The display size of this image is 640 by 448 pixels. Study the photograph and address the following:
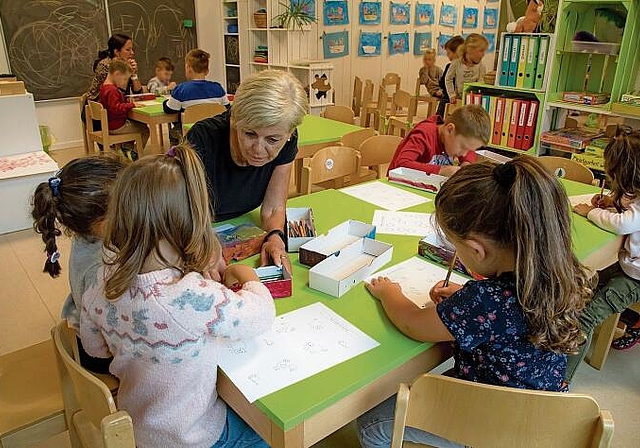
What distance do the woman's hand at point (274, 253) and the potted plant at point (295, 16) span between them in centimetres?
467

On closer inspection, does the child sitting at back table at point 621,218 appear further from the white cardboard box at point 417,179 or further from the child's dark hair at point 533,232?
the child's dark hair at point 533,232

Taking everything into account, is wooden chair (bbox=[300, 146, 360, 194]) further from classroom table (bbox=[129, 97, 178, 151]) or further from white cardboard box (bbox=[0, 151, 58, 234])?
classroom table (bbox=[129, 97, 178, 151])

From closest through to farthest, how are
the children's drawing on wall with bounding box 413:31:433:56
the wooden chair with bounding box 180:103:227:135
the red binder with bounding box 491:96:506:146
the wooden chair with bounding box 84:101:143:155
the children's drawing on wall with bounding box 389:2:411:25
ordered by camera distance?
the red binder with bounding box 491:96:506:146 → the wooden chair with bounding box 180:103:227:135 → the wooden chair with bounding box 84:101:143:155 → the children's drawing on wall with bounding box 389:2:411:25 → the children's drawing on wall with bounding box 413:31:433:56

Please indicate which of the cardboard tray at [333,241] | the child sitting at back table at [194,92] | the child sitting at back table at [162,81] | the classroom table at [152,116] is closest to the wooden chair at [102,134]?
the classroom table at [152,116]

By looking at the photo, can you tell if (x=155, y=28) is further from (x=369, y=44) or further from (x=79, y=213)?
(x=79, y=213)

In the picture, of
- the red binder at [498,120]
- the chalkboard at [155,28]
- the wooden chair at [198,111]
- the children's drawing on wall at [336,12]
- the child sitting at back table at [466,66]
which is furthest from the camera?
the children's drawing on wall at [336,12]

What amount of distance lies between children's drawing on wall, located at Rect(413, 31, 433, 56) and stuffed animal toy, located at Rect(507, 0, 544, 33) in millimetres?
3704

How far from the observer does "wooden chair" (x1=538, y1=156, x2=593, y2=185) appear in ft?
7.99

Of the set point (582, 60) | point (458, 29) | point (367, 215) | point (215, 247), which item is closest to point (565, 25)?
point (582, 60)

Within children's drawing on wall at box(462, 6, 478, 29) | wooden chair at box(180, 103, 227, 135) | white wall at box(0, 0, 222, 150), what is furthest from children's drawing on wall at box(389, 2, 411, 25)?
wooden chair at box(180, 103, 227, 135)

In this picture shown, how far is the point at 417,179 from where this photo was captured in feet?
7.18

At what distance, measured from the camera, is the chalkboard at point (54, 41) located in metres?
4.99

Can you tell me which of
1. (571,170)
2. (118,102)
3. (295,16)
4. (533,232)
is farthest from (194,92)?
(533,232)

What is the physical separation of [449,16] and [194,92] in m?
4.61
